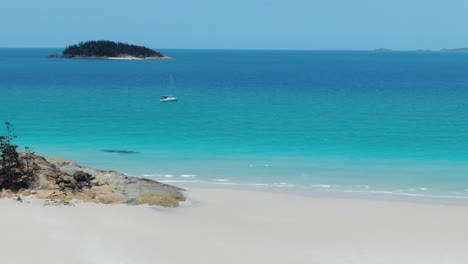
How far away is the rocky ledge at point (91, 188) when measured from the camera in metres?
16.9

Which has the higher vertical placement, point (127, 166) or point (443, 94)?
point (443, 94)

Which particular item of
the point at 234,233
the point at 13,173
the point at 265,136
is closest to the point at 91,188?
the point at 13,173

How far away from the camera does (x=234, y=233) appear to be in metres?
14.9

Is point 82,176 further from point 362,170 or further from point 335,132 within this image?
point 335,132

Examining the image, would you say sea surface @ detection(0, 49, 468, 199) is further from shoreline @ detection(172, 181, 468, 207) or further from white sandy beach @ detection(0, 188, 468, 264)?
white sandy beach @ detection(0, 188, 468, 264)

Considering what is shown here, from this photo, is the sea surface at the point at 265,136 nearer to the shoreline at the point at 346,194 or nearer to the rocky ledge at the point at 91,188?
the shoreline at the point at 346,194

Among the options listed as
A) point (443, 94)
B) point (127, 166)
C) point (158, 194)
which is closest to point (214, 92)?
point (443, 94)

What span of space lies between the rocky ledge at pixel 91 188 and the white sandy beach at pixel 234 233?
0.53 meters

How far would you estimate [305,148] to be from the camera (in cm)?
3153

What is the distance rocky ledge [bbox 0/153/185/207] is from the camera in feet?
55.5

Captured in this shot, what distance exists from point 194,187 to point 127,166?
5888mm

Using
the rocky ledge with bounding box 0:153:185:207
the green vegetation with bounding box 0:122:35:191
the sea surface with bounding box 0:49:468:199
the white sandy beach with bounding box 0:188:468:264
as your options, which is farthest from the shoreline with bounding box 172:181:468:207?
the green vegetation with bounding box 0:122:35:191

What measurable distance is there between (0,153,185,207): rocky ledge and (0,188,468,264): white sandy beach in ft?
1.74

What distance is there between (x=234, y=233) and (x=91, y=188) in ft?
18.2
